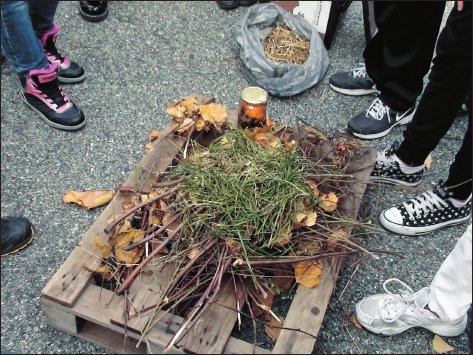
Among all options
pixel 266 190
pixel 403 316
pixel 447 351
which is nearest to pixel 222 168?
pixel 266 190

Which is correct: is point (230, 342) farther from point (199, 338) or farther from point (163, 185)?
point (163, 185)

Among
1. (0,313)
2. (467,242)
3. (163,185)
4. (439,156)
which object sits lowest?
(439,156)

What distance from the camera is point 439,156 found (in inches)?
103

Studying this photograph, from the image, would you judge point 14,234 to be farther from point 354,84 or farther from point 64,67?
point 354,84

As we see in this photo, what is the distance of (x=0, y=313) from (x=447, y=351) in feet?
5.16

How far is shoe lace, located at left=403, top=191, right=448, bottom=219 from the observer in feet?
7.34

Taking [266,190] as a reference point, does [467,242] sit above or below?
above

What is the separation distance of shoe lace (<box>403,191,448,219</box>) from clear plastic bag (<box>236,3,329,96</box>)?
2.95ft

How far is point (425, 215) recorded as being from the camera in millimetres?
2238

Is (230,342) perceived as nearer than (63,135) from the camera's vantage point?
Yes

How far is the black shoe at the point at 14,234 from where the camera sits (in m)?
2.00

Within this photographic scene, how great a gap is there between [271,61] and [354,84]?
0.47 meters

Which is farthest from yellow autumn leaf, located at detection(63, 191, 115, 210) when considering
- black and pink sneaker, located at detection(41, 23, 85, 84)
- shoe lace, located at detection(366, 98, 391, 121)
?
shoe lace, located at detection(366, 98, 391, 121)

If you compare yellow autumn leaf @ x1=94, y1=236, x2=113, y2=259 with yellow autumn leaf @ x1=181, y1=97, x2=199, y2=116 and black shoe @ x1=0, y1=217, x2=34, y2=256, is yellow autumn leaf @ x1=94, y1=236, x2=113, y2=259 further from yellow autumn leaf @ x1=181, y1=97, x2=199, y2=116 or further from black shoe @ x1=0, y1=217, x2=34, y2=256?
yellow autumn leaf @ x1=181, y1=97, x2=199, y2=116
